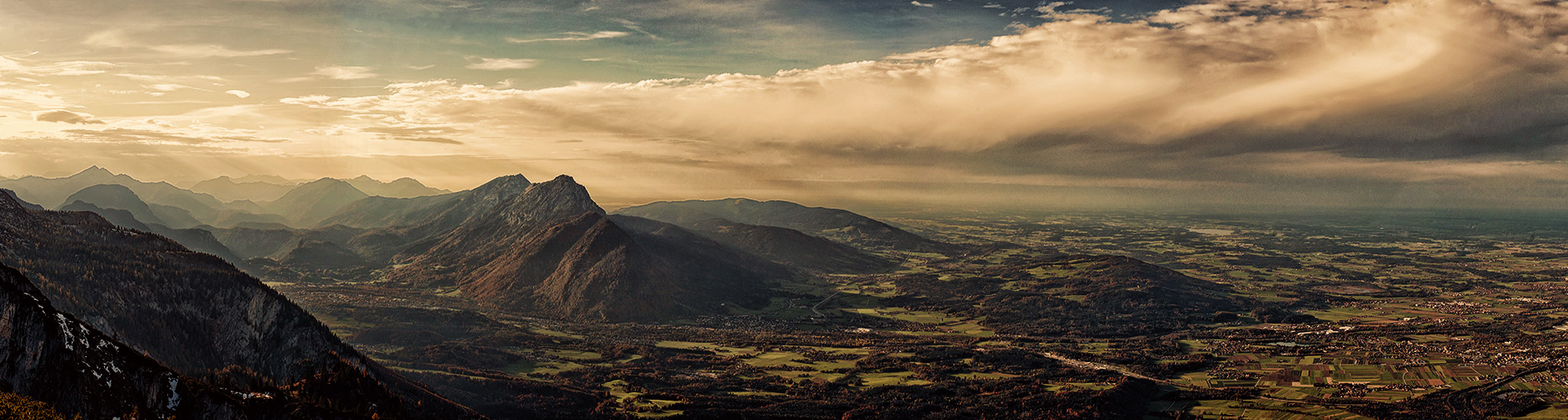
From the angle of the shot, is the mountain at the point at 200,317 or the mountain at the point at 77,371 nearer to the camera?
the mountain at the point at 77,371

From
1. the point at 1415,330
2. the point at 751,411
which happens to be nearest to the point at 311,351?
the point at 751,411

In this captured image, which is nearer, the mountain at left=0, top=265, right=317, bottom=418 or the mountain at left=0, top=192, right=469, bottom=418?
the mountain at left=0, top=265, right=317, bottom=418

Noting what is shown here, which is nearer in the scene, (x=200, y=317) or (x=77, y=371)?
(x=77, y=371)

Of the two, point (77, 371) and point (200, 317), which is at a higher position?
point (77, 371)

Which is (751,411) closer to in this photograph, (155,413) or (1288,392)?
(155,413)
